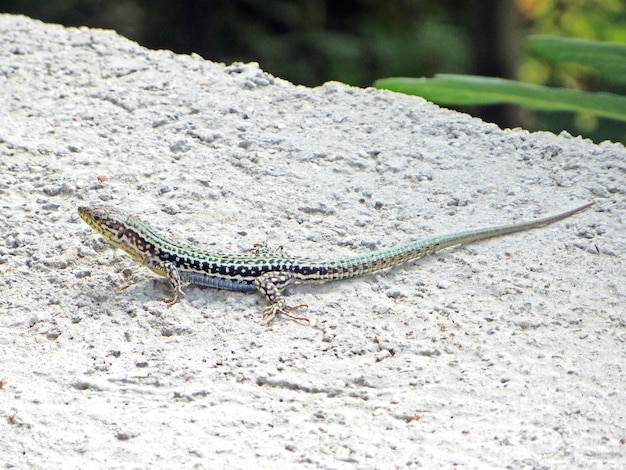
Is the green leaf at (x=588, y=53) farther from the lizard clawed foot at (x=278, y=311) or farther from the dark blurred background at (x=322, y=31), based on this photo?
the dark blurred background at (x=322, y=31)

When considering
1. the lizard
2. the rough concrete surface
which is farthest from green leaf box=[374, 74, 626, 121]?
the lizard

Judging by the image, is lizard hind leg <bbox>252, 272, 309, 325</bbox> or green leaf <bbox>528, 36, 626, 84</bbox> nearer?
lizard hind leg <bbox>252, 272, 309, 325</bbox>

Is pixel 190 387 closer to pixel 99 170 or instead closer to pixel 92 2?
pixel 99 170

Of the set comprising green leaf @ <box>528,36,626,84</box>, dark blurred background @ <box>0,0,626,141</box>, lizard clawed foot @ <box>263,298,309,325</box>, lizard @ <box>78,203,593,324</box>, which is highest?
green leaf @ <box>528,36,626,84</box>

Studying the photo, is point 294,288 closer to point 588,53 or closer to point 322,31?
point 588,53

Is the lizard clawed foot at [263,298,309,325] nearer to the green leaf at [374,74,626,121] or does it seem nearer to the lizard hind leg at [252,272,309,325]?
the lizard hind leg at [252,272,309,325]

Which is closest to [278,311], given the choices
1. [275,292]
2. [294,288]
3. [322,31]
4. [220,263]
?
[275,292]

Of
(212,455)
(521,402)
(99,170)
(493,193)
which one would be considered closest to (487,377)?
(521,402)

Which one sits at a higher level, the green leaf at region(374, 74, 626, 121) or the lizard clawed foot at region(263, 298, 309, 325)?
the green leaf at region(374, 74, 626, 121)
